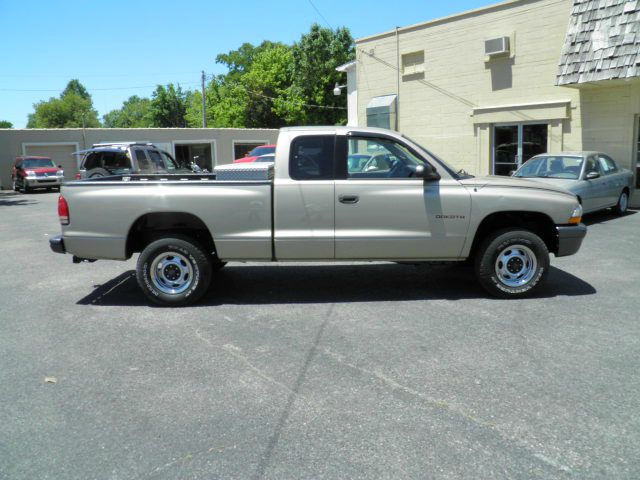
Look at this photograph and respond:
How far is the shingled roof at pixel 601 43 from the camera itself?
13211 millimetres

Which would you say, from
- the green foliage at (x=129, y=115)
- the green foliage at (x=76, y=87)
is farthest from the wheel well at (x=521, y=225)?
the green foliage at (x=76, y=87)

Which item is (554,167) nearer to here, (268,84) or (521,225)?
(521,225)

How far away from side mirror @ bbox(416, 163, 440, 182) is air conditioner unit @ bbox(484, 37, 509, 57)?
12101 mm

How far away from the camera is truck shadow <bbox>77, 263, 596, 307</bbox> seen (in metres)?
6.61

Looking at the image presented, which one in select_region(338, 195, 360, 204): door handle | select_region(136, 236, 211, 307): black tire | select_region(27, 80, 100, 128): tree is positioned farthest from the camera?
select_region(27, 80, 100, 128): tree

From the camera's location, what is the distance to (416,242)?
20.5 feet

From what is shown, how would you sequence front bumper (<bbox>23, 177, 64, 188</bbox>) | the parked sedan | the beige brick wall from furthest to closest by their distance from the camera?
front bumper (<bbox>23, 177, 64, 188</bbox>) < the beige brick wall < the parked sedan

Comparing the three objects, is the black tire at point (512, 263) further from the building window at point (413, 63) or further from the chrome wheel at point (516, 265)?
the building window at point (413, 63)

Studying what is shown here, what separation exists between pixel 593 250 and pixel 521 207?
375 cm

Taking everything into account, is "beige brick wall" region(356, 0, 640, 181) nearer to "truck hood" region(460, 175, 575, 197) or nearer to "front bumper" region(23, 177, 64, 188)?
"truck hood" region(460, 175, 575, 197)

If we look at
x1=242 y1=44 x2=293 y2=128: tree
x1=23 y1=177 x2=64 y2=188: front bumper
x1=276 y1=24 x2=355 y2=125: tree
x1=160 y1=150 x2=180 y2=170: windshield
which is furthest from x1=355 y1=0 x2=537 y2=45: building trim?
x1=242 y1=44 x2=293 y2=128: tree

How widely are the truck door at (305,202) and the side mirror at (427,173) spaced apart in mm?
932

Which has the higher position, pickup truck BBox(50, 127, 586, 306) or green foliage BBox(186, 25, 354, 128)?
green foliage BBox(186, 25, 354, 128)

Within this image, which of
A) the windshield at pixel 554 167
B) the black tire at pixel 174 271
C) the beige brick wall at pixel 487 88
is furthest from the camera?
the beige brick wall at pixel 487 88
